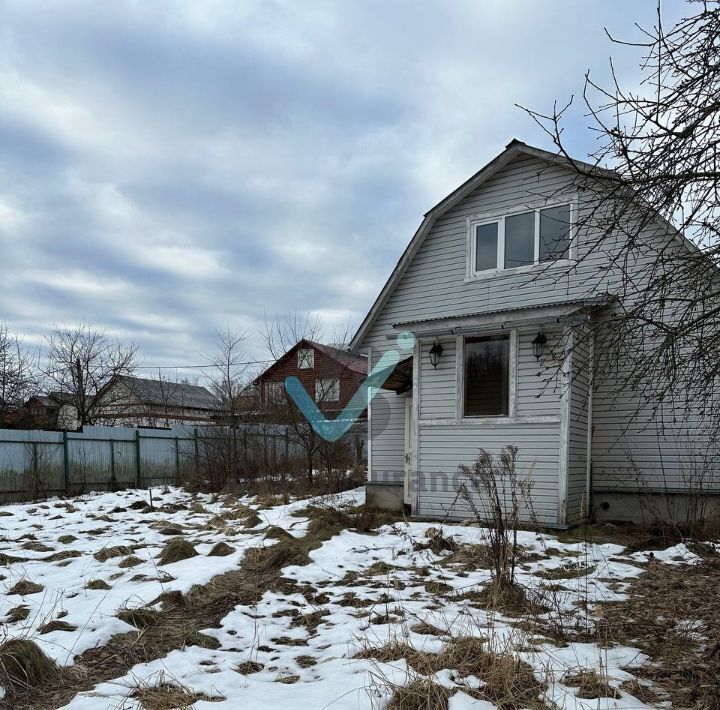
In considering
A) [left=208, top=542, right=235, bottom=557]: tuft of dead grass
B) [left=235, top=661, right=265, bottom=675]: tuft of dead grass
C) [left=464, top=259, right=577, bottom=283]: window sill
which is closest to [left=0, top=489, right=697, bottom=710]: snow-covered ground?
[left=235, top=661, right=265, bottom=675]: tuft of dead grass

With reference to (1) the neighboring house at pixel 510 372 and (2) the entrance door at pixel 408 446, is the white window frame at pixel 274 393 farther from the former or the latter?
(2) the entrance door at pixel 408 446

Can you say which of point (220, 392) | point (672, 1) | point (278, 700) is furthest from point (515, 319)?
point (220, 392)

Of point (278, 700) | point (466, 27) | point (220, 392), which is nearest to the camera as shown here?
point (278, 700)

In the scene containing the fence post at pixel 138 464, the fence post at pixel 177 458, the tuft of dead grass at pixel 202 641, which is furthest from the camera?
the fence post at pixel 177 458

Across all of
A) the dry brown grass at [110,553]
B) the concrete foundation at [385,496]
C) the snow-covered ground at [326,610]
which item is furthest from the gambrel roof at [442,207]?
the dry brown grass at [110,553]

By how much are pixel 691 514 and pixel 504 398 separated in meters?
3.00

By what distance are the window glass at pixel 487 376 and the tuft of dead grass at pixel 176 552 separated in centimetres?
464

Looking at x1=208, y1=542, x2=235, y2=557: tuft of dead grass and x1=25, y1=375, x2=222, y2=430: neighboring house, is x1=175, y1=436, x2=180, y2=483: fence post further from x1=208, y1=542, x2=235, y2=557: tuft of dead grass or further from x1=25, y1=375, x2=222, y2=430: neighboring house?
x1=208, y1=542, x2=235, y2=557: tuft of dead grass

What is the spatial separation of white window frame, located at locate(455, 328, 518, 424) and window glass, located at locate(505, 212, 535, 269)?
134 centimetres

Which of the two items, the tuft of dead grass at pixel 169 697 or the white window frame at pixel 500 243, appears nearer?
the tuft of dead grass at pixel 169 697

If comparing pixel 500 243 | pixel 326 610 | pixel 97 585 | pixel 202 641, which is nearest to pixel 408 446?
pixel 500 243

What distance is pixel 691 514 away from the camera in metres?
7.46

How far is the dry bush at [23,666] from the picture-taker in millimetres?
3021

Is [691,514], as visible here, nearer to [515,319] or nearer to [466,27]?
[515,319]
